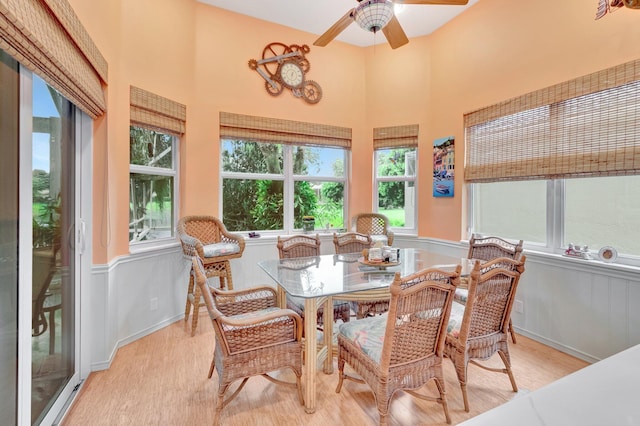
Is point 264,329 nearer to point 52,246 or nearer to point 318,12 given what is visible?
point 52,246

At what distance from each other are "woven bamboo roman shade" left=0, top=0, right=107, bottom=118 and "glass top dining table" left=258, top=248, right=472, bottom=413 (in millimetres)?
1646

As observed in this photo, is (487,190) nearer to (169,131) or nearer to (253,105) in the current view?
(253,105)

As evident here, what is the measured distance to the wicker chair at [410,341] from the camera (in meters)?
1.46

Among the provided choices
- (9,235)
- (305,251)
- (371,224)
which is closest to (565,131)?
(371,224)

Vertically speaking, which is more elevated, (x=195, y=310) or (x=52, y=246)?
(x=52, y=246)

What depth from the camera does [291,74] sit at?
396 cm

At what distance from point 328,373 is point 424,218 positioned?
101 inches

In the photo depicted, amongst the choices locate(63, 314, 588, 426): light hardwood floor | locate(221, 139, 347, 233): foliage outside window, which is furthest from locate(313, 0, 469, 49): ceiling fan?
locate(63, 314, 588, 426): light hardwood floor

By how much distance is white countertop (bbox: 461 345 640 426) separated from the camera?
0.51 metres

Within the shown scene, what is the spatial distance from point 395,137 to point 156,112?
2962mm

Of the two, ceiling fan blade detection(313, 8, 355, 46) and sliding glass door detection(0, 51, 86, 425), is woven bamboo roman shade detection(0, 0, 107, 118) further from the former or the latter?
ceiling fan blade detection(313, 8, 355, 46)

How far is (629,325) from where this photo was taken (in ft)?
7.18

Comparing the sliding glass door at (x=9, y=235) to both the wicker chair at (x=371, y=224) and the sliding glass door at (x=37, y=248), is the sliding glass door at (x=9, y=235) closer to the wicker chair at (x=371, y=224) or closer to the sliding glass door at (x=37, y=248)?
the sliding glass door at (x=37, y=248)

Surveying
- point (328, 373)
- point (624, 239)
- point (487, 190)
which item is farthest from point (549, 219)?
point (328, 373)
